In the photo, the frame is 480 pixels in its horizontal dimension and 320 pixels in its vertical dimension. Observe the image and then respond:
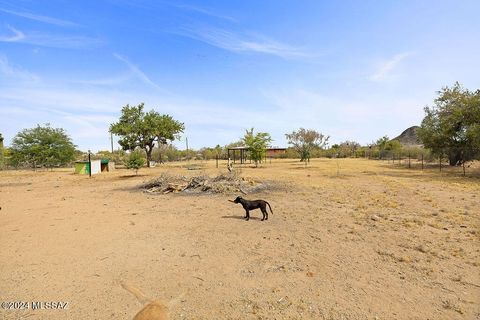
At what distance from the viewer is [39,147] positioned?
113 feet

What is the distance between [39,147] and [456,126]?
Answer: 45.9 m

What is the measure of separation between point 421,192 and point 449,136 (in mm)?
15021

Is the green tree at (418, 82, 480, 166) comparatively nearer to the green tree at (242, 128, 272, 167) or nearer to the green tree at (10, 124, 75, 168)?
the green tree at (242, 128, 272, 167)

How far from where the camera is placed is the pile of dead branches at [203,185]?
46.3 ft

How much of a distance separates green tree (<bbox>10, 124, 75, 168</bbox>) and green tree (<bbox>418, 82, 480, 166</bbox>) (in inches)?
1721

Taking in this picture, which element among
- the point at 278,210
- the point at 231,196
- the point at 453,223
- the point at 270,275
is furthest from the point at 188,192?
the point at 453,223

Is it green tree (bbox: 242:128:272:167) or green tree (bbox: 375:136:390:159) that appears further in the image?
green tree (bbox: 375:136:390:159)

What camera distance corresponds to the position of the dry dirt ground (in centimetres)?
374

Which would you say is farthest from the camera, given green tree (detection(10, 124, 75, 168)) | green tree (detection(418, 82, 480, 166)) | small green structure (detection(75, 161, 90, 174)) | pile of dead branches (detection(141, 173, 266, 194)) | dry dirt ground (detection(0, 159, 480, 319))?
green tree (detection(10, 124, 75, 168))

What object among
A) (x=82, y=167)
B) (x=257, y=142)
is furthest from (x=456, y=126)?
(x=82, y=167)

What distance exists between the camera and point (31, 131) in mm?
35250

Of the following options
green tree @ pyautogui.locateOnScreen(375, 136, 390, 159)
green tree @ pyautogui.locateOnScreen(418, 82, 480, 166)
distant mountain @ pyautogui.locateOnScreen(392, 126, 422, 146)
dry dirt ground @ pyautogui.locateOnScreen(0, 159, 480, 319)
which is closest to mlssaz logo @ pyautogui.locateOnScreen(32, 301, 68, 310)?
dry dirt ground @ pyautogui.locateOnScreen(0, 159, 480, 319)

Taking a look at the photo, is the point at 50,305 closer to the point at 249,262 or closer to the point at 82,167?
the point at 249,262

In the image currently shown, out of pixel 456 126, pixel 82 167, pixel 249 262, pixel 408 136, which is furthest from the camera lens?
pixel 408 136
